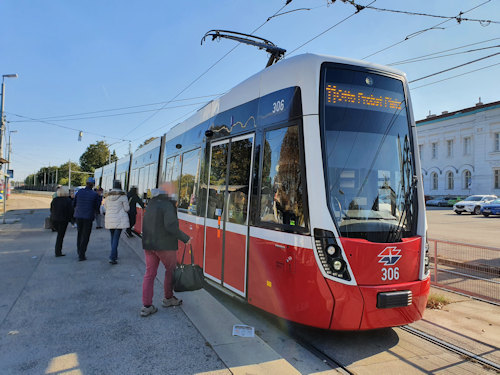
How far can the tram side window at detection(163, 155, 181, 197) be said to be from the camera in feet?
26.0

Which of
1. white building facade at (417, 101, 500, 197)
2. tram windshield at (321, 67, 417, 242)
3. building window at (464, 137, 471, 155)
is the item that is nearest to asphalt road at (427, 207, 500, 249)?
tram windshield at (321, 67, 417, 242)

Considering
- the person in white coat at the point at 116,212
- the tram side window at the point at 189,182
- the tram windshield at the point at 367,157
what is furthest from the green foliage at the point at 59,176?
the tram windshield at the point at 367,157

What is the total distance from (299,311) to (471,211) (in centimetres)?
3171

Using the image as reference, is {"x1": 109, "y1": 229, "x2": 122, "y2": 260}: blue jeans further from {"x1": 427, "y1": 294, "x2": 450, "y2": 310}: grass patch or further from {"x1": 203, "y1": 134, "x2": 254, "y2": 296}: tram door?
{"x1": 427, "y1": 294, "x2": 450, "y2": 310}: grass patch

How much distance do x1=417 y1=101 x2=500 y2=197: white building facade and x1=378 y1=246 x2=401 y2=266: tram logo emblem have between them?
45020 millimetres

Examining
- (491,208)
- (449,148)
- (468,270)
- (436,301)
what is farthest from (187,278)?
(449,148)

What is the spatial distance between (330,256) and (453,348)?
1.96 metres

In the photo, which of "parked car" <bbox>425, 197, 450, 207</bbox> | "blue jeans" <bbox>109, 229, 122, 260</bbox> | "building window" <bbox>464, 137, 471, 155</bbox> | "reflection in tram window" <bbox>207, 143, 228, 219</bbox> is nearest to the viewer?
"reflection in tram window" <bbox>207, 143, 228, 219</bbox>

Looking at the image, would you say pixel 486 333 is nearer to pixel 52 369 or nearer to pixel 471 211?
pixel 52 369

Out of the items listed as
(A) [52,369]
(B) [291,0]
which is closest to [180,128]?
(B) [291,0]

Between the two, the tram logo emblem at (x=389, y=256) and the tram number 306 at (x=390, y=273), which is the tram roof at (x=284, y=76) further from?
the tram number 306 at (x=390, y=273)

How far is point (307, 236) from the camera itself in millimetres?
3846

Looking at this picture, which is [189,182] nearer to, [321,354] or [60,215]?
[60,215]

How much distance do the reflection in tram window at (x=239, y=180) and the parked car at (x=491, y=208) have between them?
28.6 metres
